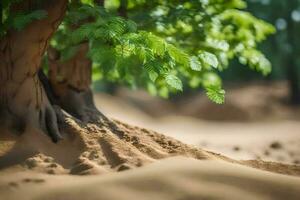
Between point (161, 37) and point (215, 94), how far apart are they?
9.88 ft

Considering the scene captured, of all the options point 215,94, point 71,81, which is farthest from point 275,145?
point 215,94

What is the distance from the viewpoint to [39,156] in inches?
211

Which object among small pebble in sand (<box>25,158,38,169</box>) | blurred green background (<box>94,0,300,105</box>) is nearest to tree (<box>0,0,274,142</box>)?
small pebble in sand (<box>25,158,38,169</box>)

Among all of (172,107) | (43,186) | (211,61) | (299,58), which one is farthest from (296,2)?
(43,186)

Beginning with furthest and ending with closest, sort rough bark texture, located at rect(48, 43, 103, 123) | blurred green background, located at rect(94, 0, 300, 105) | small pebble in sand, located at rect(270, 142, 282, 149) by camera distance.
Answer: blurred green background, located at rect(94, 0, 300, 105), small pebble in sand, located at rect(270, 142, 282, 149), rough bark texture, located at rect(48, 43, 103, 123)

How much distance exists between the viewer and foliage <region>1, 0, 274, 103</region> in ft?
16.1

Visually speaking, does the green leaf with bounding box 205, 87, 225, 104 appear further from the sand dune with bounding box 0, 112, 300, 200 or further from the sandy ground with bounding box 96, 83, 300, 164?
the sandy ground with bounding box 96, 83, 300, 164

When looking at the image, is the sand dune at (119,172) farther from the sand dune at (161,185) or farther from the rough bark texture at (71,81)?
the rough bark texture at (71,81)

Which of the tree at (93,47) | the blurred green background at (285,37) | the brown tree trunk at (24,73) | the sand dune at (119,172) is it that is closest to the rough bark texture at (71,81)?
the tree at (93,47)

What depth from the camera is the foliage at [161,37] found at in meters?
4.91

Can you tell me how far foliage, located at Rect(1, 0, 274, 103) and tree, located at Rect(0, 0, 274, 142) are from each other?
0.03ft

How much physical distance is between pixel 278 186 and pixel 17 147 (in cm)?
274

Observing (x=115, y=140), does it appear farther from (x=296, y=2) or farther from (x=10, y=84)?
(x=296, y=2)

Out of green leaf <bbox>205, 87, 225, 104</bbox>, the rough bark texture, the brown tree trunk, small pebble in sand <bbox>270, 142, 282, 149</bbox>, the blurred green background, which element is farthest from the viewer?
the blurred green background
